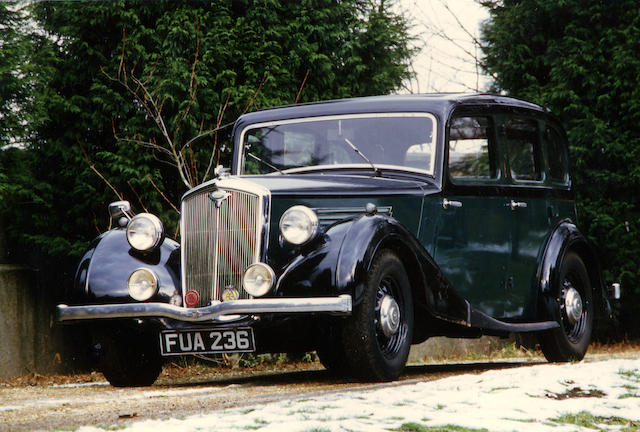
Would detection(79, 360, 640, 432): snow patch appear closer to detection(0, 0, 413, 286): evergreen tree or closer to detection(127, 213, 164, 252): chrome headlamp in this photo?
detection(127, 213, 164, 252): chrome headlamp

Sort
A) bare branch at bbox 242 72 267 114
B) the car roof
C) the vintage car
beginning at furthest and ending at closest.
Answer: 1. bare branch at bbox 242 72 267 114
2. the car roof
3. the vintage car

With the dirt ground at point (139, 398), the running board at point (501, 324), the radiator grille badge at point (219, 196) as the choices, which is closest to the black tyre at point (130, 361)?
the dirt ground at point (139, 398)

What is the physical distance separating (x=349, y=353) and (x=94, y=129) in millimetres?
6833

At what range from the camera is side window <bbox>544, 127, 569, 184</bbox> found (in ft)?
27.0

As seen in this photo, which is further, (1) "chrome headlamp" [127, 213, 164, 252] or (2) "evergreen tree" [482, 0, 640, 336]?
(2) "evergreen tree" [482, 0, 640, 336]

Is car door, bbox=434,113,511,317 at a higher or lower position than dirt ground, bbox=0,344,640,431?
higher

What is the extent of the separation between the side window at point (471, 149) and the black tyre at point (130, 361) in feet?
8.22

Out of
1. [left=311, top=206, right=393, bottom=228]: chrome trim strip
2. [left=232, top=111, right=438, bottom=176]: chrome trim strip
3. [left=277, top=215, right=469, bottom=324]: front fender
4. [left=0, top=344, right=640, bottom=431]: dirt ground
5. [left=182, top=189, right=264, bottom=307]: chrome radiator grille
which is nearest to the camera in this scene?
[left=0, top=344, right=640, bottom=431]: dirt ground

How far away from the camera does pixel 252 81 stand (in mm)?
11172

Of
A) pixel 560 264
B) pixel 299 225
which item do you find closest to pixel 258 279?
A: pixel 299 225

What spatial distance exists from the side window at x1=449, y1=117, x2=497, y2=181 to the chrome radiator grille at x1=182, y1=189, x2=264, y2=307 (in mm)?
1730

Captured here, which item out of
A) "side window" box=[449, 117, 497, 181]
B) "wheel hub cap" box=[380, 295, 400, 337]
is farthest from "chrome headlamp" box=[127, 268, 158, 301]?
"side window" box=[449, 117, 497, 181]

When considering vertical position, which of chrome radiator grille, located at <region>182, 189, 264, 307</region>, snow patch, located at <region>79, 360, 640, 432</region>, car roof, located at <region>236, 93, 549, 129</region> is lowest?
snow patch, located at <region>79, 360, 640, 432</region>

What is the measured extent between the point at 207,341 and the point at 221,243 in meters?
0.63
